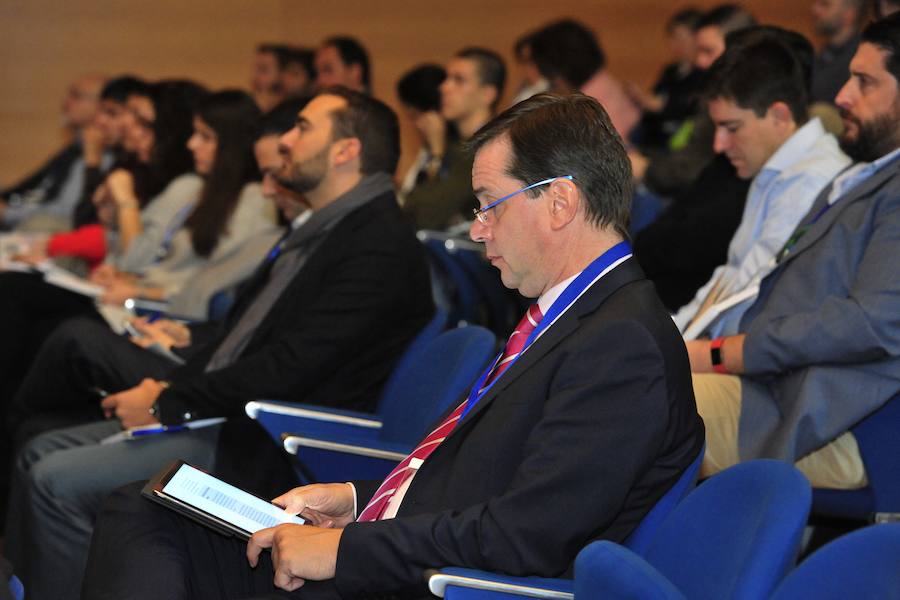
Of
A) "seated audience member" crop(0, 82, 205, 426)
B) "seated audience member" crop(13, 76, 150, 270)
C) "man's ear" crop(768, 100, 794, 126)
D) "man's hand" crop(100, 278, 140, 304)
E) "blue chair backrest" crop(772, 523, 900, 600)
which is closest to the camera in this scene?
"blue chair backrest" crop(772, 523, 900, 600)

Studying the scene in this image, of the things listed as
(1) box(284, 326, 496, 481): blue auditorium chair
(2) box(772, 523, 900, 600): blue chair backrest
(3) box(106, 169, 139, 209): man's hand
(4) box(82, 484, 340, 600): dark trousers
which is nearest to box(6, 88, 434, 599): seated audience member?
(1) box(284, 326, 496, 481): blue auditorium chair

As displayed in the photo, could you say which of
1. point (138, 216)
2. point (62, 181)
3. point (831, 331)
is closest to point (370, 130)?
point (831, 331)

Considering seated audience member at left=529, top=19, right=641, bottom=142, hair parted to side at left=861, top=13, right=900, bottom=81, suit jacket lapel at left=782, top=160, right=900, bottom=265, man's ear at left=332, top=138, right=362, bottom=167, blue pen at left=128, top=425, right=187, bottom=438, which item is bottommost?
blue pen at left=128, top=425, right=187, bottom=438

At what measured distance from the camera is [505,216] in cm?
180

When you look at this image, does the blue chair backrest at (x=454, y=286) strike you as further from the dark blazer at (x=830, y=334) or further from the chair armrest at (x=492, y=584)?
the chair armrest at (x=492, y=584)

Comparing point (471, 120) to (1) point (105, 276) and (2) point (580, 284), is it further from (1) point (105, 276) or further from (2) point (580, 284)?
(2) point (580, 284)

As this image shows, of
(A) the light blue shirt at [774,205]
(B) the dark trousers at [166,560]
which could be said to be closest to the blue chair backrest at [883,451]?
(A) the light blue shirt at [774,205]

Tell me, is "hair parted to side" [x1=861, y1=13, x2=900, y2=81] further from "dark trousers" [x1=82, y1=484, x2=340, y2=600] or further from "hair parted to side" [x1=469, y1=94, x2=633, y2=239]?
"dark trousers" [x1=82, y1=484, x2=340, y2=600]

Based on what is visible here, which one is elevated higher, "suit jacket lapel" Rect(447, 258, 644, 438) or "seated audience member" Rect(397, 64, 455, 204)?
"suit jacket lapel" Rect(447, 258, 644, 438)

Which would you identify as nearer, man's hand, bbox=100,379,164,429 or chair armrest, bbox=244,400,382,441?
chair armrest, bbox=244,400,382,441

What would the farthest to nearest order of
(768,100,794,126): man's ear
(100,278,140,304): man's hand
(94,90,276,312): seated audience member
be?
(94,90,276,312): seated audience member, (100,278,140,304): man's hand, (768,100,794,126): man's ear

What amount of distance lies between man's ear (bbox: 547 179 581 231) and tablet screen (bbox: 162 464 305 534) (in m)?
0.63

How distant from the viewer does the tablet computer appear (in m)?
1.80

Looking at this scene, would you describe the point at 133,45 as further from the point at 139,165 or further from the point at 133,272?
the point at 133,272
